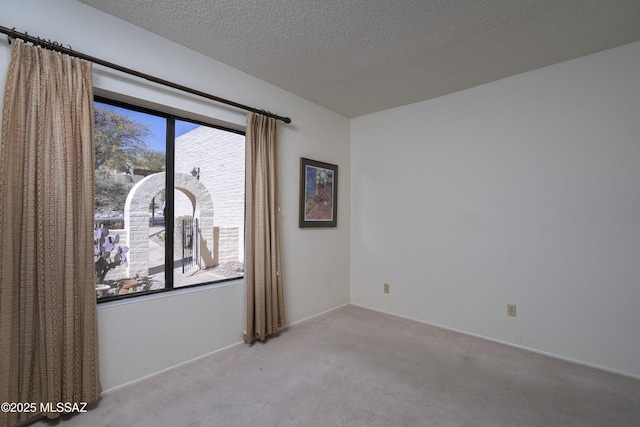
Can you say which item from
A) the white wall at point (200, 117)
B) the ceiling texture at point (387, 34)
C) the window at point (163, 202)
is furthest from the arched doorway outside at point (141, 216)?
the ceiling texture at point (387, 34)

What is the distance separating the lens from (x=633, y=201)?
2.14 meters

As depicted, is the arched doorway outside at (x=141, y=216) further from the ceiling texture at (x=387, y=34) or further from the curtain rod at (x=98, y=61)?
the ceiling texture at (x=387, y=34)

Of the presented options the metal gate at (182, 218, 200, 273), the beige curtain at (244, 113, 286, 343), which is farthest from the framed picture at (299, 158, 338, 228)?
the metal gate at (182, 218, 200, 273)

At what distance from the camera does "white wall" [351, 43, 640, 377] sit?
2188mm

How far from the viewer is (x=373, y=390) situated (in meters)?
1.94

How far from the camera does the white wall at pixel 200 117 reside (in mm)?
1773

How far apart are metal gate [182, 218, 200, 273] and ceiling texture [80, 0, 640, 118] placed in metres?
1.41

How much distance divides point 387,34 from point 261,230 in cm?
185

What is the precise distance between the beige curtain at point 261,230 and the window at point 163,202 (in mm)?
243

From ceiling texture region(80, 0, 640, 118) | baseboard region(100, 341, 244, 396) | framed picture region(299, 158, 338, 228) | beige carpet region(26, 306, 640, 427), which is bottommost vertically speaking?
beige carpet region(26, 306, 640, 427)

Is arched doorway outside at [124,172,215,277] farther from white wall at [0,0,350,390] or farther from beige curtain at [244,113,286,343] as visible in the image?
beige curtain at [244,113,286,343]

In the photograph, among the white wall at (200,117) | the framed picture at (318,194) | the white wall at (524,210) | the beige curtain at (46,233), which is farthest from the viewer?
the framed picture at (318,194)

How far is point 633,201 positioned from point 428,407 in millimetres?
2140

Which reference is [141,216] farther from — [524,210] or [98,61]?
[524,210]
